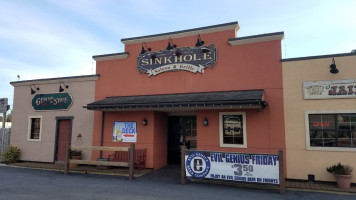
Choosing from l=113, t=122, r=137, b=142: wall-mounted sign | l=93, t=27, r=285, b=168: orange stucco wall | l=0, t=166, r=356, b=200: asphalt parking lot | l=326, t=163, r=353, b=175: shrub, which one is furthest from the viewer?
l=113, t=122, r=137, b=142: wall-mounted sign

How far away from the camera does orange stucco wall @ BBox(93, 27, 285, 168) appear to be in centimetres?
873

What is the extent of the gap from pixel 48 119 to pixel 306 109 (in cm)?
1209

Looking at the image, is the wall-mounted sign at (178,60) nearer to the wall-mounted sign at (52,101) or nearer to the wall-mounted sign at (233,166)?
the wall-mounted sign at (233,166)

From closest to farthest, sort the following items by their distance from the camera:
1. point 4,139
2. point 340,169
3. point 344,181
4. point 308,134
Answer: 1. point 344,181
2. point 340,169
3. point 308,134
4. point 4,139

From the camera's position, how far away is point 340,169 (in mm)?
7379

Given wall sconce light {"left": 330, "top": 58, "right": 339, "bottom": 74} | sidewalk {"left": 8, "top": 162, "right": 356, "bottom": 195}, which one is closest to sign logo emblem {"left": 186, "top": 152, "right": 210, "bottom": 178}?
sidewalk {"left": 8, "top": 162, "right": 356, "bottom": 195}

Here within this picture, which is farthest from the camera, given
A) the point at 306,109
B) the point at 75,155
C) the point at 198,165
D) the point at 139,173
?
the point at 75,155

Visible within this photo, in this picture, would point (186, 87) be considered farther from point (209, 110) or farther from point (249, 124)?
point (249, 124)

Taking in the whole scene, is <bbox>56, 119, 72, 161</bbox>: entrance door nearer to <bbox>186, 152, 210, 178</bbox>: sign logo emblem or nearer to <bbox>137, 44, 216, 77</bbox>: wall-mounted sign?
<bbox>137, 44, 216, 77</bbox>: wall-mounted sign

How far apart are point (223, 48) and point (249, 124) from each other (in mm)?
3287

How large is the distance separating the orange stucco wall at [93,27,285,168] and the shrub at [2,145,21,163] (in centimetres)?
470

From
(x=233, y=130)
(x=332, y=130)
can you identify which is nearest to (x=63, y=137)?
(x=233, y=130)

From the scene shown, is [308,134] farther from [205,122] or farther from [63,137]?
[63,137]

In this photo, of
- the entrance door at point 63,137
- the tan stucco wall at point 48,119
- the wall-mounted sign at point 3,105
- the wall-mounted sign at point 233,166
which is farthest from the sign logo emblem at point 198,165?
the wall-mounted sign at point 3,105
